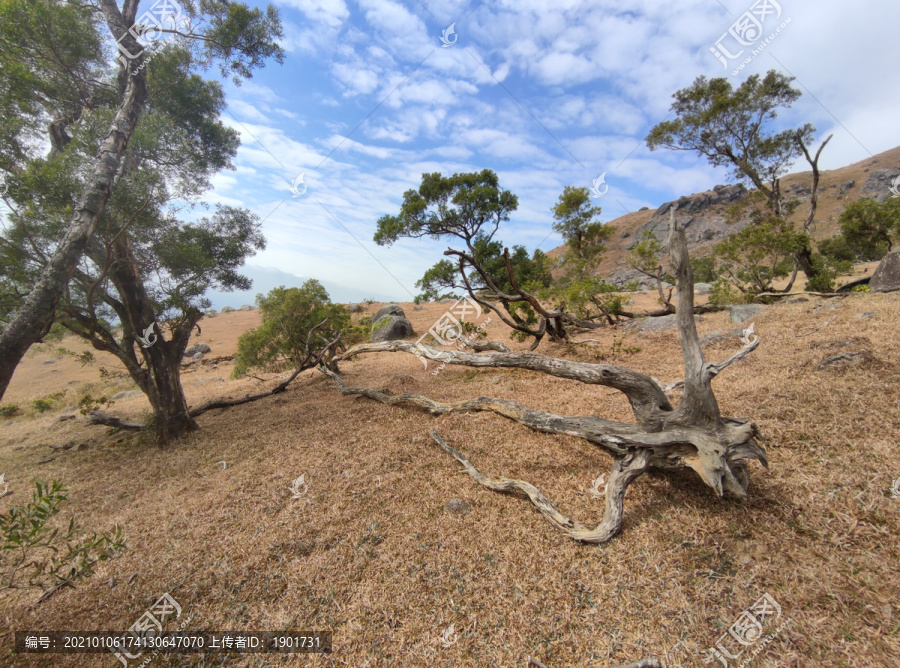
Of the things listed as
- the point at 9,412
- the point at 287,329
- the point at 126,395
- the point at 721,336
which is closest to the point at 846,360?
the point at 721,336

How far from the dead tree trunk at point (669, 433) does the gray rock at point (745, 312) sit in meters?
9.01

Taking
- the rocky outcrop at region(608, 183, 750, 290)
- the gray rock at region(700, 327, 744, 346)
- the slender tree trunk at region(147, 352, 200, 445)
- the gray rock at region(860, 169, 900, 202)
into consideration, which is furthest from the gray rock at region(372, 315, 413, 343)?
the gray rock at region(860, 169, 900, 202)

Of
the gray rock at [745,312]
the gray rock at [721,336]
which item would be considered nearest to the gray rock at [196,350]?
the gray rock at [721,336]

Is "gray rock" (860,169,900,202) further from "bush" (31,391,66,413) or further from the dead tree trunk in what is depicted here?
"bush" (31,391,66,413)

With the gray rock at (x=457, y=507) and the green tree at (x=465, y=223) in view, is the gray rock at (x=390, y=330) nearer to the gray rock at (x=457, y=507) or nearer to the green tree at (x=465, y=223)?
the green tree at (x=465, y=223)

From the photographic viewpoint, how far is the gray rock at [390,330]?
1873cm

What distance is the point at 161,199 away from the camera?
6039 mm

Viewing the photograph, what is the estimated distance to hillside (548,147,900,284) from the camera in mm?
62969

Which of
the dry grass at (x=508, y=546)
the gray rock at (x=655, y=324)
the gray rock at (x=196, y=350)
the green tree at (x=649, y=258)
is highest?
the green tree at (x=649, y=258)

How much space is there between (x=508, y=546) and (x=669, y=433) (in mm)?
2068

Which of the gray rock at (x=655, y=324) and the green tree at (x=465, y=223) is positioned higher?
the green tree at (x=465, y=223)

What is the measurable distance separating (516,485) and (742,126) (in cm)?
2081

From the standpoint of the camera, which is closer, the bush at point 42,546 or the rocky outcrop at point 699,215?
the bush at point 42,546

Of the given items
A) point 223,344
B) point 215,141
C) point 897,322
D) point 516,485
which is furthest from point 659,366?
point 223,344
